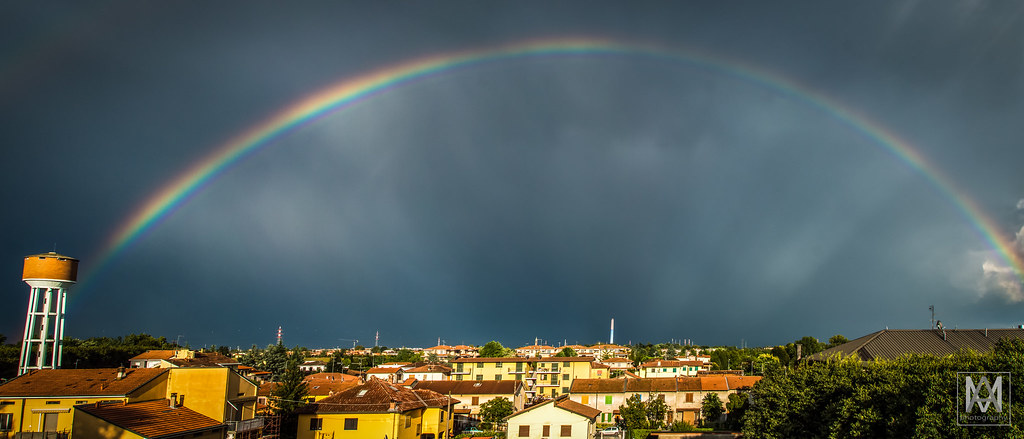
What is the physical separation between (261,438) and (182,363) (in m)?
34.4

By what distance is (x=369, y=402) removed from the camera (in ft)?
139

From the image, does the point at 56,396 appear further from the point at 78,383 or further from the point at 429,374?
the point at 429,374

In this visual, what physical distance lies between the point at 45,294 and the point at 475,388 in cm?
4360

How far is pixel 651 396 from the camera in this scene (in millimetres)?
63219

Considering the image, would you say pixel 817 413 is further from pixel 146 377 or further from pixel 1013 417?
pixel 146 377

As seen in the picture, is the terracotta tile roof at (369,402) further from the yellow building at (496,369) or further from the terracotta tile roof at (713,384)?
the yellow building at (496,369)

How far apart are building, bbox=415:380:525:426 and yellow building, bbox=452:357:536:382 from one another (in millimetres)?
15778

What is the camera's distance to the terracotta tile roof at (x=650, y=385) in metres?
67.1

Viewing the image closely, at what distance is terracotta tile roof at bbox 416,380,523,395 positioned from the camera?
68606 mm

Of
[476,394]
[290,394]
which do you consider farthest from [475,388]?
[290,394]

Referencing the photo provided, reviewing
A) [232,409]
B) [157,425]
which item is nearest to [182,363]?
[232,409]

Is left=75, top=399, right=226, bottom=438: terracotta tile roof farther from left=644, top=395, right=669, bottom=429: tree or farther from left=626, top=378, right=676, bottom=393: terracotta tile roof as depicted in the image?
left=626, top=378, right=676, bottom=393: terracotta tile roof

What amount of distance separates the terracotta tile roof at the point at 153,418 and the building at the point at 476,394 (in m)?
35.1

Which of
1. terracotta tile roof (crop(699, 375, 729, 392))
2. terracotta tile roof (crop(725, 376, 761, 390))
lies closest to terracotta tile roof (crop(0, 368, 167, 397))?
terracotta tile roof (crop(699, 375, 729, 392))
